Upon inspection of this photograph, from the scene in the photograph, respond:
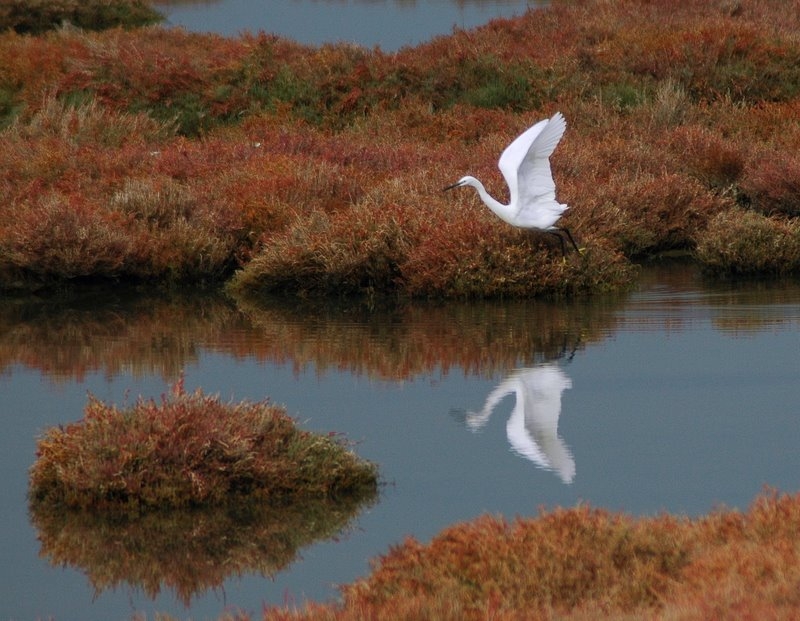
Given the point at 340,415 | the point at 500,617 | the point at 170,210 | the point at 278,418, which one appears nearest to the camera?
the point at 500,617

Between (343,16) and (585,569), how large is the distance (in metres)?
38.6

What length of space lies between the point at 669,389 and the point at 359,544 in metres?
4.04

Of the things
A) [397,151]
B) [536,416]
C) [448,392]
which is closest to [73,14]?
[397,151]

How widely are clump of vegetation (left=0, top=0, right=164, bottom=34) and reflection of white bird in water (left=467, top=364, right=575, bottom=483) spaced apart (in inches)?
996

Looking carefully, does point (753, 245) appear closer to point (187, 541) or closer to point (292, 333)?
point (292, 333)

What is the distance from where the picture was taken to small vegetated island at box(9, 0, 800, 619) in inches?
288

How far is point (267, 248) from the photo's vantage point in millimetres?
16688

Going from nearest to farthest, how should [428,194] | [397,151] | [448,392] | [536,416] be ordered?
[536,416] → [448,392] → [428,194] → [397,151]

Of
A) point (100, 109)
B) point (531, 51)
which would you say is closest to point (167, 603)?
point (100, 109)

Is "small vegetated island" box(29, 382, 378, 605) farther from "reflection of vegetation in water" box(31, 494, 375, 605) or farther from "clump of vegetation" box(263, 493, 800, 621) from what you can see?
"clump of vegetation" box(263, 493, 800, 621)

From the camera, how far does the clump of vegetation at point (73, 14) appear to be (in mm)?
36656

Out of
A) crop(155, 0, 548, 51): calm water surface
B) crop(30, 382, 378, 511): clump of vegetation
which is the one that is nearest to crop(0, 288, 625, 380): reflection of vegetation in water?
crop(30, 382, 378, 511): clump of vegetation

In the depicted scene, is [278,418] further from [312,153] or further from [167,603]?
[312,153]

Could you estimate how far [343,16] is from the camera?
4447 centimetres
